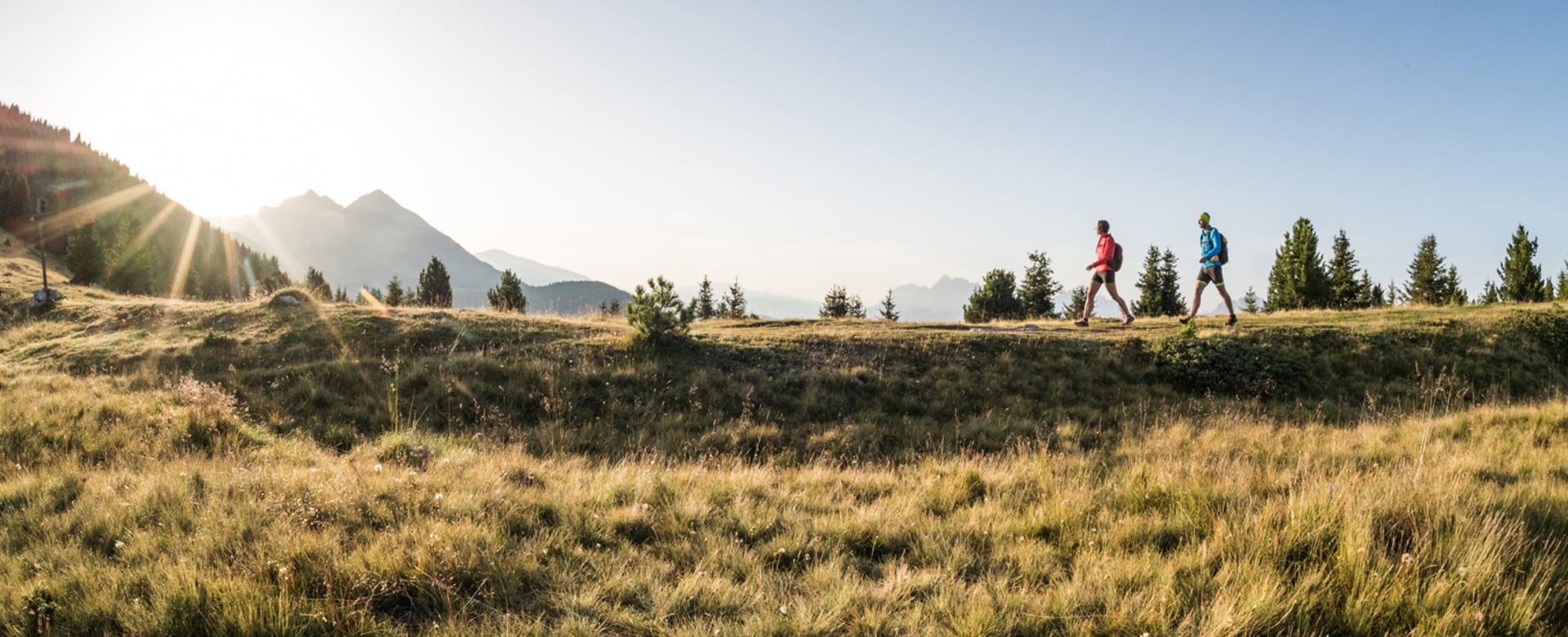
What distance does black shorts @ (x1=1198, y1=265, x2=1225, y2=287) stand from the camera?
14.1 meters

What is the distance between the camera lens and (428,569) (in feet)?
11.7

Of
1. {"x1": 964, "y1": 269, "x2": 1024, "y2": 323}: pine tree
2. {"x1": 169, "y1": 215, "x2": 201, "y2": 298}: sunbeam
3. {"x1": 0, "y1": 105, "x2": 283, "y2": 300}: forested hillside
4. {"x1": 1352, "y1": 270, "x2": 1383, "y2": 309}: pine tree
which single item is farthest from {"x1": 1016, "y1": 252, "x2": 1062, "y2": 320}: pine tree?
{"x1": 169, "y1": 215, "x2": 201, "y2": 298}: sunbeam

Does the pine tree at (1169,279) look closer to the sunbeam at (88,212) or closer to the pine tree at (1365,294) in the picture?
the pine tree at (1365,294)

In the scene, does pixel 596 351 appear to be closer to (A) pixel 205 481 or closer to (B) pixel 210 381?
(B) pixel 210 381

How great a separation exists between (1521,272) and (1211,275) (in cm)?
7432

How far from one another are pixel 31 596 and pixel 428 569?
6.08ft

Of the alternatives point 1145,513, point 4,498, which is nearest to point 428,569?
point 4,498

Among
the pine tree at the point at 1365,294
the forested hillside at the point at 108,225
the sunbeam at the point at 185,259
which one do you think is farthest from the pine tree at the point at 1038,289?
the sunbeam at the point at 185,259

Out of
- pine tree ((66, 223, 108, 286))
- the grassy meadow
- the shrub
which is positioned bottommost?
the grassy meadow

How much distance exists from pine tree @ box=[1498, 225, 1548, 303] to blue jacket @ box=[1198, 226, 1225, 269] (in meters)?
70.3

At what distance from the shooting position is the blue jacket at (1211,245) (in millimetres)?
14484

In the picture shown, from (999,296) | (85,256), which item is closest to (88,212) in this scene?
(85,256)

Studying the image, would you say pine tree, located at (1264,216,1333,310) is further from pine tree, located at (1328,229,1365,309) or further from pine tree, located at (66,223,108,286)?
pine tree, located at (66,223,108,286)

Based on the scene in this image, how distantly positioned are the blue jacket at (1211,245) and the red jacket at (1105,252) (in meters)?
2.23
